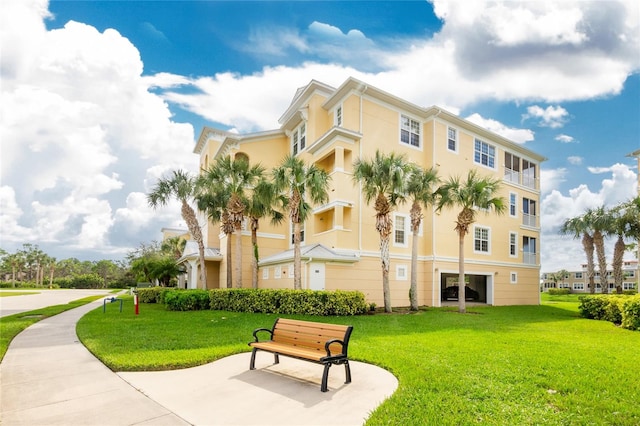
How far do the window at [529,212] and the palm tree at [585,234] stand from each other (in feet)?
11.8

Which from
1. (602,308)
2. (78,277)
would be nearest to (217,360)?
(602,308)

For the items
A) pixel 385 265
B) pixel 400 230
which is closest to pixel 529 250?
pixel 400 230

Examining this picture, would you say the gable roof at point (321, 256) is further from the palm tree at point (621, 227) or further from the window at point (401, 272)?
the palm tree at point (621, 227)

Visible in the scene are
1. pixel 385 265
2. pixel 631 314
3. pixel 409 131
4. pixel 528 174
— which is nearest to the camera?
pixel 631 314

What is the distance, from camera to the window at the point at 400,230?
76.8ft

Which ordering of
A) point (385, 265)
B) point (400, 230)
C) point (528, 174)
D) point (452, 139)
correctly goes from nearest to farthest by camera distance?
point (385, 265) < point (400, 230) < point (452, 139) < point (528, 174)

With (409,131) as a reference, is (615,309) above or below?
below

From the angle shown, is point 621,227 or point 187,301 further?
point 621,227

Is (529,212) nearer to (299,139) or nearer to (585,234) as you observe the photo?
(585,234)

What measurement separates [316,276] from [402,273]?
19.9 ft

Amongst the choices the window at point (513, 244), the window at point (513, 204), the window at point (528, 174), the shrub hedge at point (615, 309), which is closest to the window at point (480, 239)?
the window at point (513, 244)

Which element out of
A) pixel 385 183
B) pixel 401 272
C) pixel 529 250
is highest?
pixel 385 183

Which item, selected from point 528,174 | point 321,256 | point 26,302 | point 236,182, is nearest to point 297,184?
point 321,256

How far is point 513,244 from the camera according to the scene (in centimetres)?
2984
